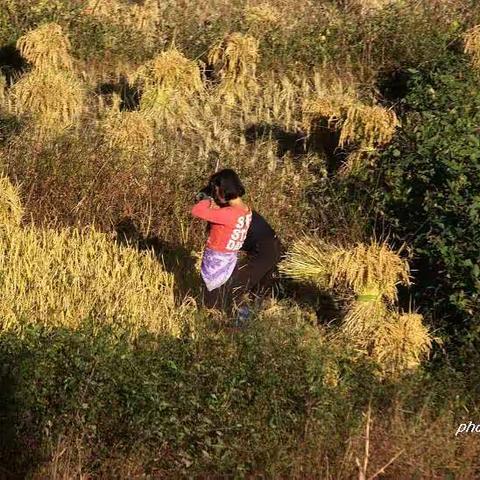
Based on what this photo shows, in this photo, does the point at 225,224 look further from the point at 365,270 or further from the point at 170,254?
the point at 170,254

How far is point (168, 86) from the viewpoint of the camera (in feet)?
37.4

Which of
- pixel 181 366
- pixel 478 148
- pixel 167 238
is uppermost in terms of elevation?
pixel 478 148

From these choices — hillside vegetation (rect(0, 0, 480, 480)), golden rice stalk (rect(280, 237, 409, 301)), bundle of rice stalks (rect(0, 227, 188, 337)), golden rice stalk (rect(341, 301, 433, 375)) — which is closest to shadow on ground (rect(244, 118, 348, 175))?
hillside vegetation (rect(0, 0, 480, 480))

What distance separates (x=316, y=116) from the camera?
10.4 metres

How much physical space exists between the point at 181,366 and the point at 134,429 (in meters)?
0.59

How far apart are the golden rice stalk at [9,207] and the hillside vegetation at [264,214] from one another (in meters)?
0.02

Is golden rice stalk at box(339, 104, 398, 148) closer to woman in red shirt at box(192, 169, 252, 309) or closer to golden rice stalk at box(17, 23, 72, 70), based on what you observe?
woman in red shirt at box(192, 169, 252, 309)

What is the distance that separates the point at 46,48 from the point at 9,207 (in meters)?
3.42

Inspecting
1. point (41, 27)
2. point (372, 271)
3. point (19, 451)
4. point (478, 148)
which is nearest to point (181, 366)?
point (19, 451)

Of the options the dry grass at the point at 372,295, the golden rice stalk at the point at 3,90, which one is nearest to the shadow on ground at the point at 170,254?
the dry grass at the point at 372,295

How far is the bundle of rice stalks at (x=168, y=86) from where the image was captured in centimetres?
1138

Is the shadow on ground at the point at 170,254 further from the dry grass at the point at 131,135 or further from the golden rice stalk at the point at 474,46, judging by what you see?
the golden rice stalk at the point at 474,46

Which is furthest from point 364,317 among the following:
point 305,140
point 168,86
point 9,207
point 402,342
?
point 168,86

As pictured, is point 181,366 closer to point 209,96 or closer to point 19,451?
point 19,451
